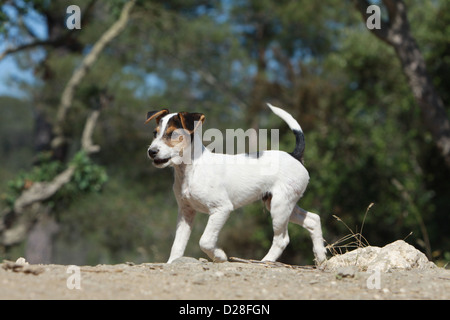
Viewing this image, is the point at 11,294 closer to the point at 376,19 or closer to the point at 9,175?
the point at 376,19

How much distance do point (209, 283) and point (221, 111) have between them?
68.3ft

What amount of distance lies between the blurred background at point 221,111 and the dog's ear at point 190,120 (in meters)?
6.27

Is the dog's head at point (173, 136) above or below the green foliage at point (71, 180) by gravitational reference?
above

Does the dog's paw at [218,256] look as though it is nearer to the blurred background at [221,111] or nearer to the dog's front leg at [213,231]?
the dog's front leg at [213,231]

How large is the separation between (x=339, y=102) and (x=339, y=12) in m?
8.46

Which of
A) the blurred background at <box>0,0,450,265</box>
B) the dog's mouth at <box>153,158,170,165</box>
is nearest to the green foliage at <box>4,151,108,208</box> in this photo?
the blurred background at <box>0,0,450,265</box>

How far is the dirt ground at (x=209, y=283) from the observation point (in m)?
4.87

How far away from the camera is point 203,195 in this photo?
6766 mm

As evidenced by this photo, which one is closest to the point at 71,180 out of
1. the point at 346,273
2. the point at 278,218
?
the point at 278,218

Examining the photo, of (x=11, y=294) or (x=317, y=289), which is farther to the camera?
(x=317, y=289)

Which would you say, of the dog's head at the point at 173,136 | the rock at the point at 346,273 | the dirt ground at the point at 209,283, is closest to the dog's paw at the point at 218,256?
the dirt ground at the point at 209,283

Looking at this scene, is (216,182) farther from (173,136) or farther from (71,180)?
(71,180)

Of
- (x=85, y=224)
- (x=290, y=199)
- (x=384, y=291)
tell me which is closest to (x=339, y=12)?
(x=85, y=224)

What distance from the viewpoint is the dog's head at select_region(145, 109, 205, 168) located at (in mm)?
6566
